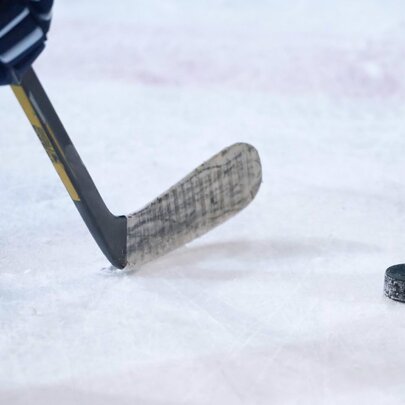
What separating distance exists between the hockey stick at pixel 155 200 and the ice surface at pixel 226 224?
2.2 inches

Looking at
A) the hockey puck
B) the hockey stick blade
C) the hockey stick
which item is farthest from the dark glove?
the hockey puck

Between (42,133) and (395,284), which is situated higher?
(42,133)

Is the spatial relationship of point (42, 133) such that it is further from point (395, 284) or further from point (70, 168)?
point (395, 284)

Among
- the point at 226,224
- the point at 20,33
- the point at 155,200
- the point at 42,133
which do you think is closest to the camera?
the point at 20,33

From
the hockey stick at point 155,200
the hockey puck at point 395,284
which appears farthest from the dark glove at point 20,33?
the hockey puck at point 395,284

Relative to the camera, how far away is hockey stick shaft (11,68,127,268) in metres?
1.52

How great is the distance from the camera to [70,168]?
1590 millimetres

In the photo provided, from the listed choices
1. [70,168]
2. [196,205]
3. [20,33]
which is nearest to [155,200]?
[196,205]

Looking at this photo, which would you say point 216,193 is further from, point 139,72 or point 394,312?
point 139,72

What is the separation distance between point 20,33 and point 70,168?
0.28 metres

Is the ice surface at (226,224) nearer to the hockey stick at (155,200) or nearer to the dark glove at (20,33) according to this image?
the hockey stick at (155,200)

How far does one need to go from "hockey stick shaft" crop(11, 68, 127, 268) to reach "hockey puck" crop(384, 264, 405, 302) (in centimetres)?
51

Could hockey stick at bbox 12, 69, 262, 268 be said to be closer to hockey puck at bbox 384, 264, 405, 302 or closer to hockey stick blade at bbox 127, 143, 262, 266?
hockey stick blade at bbox 127, 143, 262, 266

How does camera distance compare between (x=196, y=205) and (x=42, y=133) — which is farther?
(x=196, y=205)
